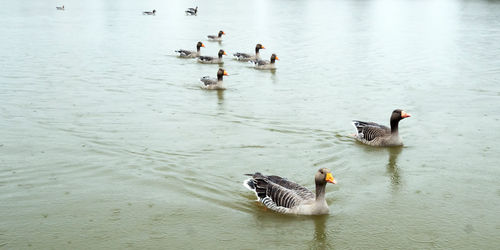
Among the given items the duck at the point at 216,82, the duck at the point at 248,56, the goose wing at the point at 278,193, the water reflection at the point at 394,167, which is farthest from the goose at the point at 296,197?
the duck at the point at 248,56

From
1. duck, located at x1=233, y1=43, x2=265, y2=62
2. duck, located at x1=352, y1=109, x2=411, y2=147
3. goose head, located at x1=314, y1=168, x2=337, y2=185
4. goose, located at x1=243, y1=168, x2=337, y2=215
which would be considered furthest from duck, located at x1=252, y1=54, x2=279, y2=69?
goose head, located at x1=314, y1=168, x2=337, y2=185

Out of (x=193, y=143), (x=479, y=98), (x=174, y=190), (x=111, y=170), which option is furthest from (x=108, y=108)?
(x=479, y=98)

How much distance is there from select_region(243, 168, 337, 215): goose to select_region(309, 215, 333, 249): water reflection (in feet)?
0.35

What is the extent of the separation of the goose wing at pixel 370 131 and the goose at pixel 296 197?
4.00 metres

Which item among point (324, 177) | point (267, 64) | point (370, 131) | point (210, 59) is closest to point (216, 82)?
point (267, 64)

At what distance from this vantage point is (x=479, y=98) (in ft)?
55.6

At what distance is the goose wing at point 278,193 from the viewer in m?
8.57

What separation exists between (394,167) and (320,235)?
3.72 meters

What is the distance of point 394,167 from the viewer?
11.2m

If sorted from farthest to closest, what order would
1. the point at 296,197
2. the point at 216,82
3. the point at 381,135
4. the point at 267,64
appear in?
1. the point at 267,64
2. the point at 216,82
3. the point at 381,135
4. the point at 296,197

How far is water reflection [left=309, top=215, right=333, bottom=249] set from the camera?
787 cm

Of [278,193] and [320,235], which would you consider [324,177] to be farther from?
[320,235]

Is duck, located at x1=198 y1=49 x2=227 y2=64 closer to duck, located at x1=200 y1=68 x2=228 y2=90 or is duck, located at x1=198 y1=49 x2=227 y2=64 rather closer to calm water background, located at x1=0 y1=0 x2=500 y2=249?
calm water background, located at x1=0 y1=0 x2=500 y2=249

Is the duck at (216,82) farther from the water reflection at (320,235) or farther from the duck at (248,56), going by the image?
the water reflection at (320,235)
